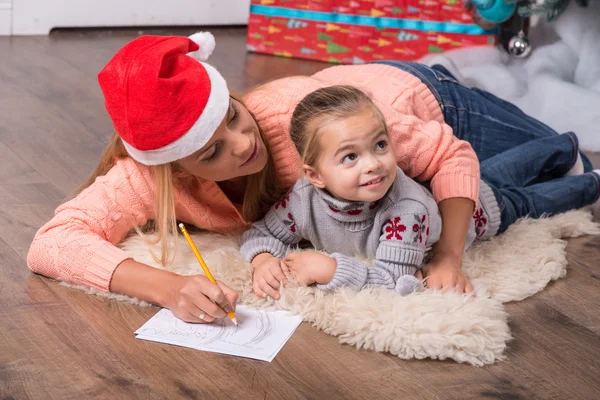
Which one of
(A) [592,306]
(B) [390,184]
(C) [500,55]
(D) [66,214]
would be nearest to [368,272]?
(B) [390,184]

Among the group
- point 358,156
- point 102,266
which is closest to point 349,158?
point 358,156

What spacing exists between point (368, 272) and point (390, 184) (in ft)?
0.50

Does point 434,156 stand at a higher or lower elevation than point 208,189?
higher

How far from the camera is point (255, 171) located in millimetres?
1497

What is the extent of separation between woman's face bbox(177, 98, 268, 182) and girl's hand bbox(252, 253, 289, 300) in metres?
0.16

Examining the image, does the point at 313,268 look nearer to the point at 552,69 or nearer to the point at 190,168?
the point at 190,168

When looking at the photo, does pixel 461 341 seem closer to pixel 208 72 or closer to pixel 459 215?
pixel 459 215

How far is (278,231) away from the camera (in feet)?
5.22

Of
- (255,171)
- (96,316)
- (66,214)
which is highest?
(255,171)

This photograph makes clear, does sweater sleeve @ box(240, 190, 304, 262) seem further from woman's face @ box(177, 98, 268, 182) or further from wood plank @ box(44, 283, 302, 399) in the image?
wood plank @ box(44, 283, 302, 399)

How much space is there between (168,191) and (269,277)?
0.75 feet

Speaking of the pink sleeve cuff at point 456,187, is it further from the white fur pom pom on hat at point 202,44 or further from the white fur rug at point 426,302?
the white fur pom pom on hat at point 202,44

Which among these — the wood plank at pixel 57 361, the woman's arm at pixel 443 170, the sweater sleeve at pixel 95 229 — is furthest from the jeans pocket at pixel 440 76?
the wood plank at pixel 57 361

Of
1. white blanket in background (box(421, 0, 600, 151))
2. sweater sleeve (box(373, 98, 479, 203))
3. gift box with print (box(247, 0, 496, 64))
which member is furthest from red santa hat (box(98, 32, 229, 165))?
gift box with print (box(247, 0, 496, 64))
